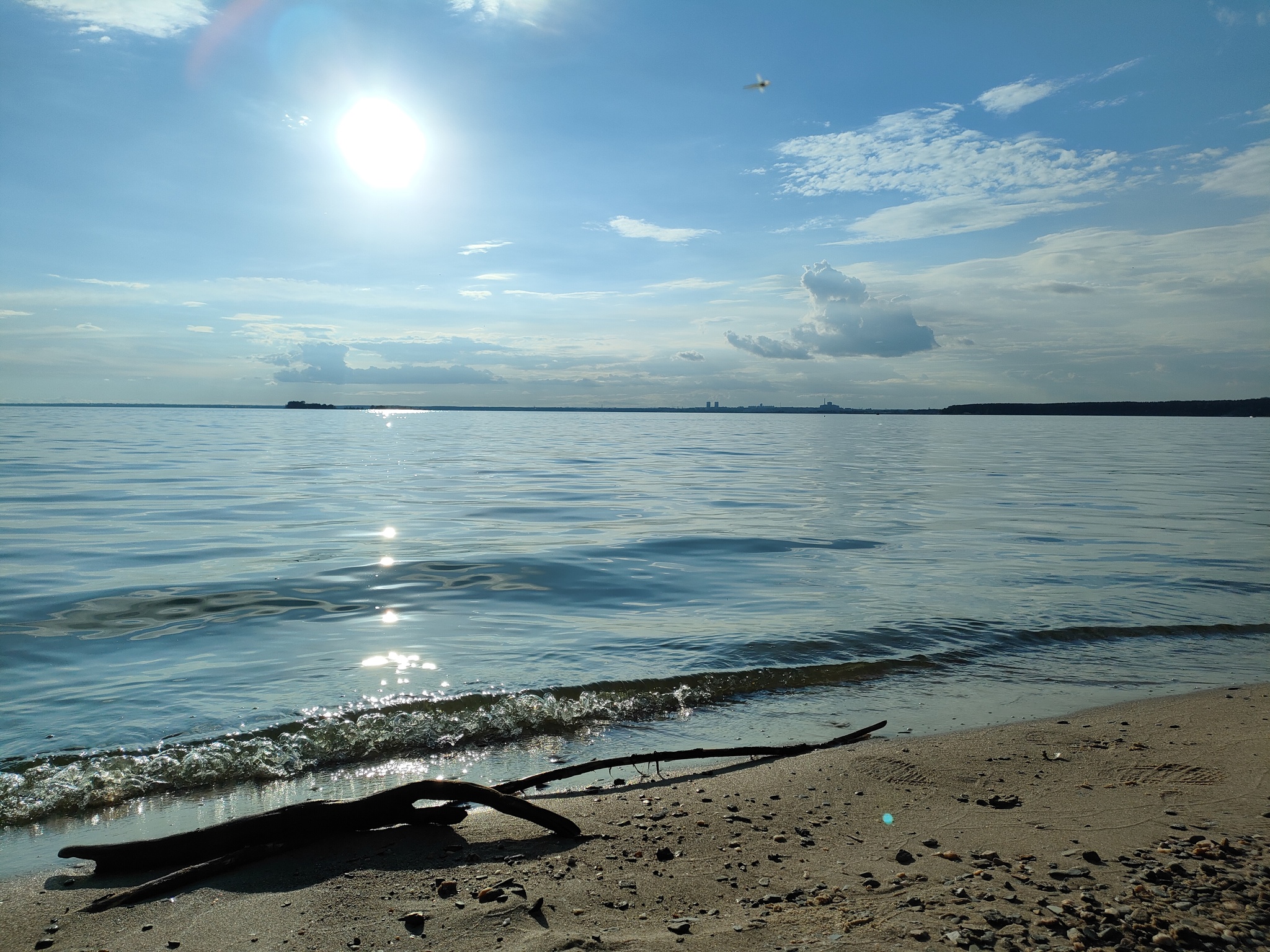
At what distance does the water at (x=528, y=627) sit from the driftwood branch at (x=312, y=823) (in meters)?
0.87

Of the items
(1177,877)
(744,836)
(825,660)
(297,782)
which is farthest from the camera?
(825,660)

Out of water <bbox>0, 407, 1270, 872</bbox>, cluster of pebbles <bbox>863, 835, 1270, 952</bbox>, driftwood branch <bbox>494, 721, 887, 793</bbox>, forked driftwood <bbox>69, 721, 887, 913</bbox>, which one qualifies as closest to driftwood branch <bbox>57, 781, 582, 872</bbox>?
forked driftwood <bbox>69, 721, 887, 913</bbox>

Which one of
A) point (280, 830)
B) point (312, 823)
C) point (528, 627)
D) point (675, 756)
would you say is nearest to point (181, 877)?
point (280, 830)

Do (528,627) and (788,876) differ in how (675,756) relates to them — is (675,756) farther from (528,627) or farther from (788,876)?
(528,627)

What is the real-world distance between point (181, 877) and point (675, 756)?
2.98 metres

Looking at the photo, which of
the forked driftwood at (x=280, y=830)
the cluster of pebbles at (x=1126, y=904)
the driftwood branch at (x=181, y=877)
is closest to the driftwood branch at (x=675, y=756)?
the forked driftwood at (x=280, y=830)

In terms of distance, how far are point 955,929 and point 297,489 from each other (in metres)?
26.8

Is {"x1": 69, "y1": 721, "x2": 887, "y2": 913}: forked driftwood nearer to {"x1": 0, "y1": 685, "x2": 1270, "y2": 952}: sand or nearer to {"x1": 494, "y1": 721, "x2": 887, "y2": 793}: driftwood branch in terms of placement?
{"x1": 0, "y1": 685, "x2": 1270, "y2": 952}: sand

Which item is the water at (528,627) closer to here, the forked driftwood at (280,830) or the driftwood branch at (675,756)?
the driftwood branch at (675,756)

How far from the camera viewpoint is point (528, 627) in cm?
1073

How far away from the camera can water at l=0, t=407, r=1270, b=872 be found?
658 centimetres

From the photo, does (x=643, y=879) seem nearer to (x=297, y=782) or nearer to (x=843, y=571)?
(x=297, y=782)

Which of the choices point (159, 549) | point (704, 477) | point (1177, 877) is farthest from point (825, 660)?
point (704, 477)

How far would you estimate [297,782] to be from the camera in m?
6.04
